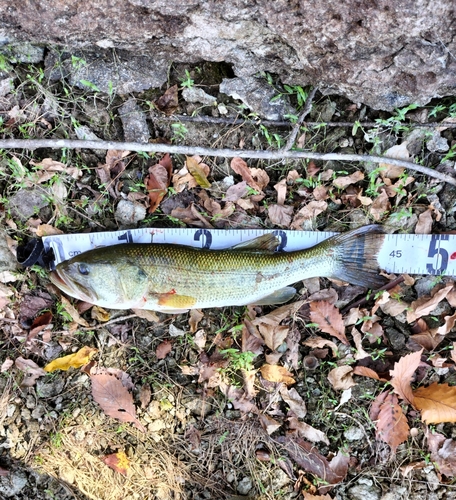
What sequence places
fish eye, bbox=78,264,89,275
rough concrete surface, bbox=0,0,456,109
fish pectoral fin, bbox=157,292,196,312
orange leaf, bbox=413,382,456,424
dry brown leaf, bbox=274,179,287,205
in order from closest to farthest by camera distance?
rough concrete surface, bbox=0,0,456,109 → fish eye, bbox=78,264,89,275 → fish pectoral fin, bbox=157,292,196,312 → orange leaf, bbox=413,382,456,424 → dry brown leaf, bbox=274,179,287,205

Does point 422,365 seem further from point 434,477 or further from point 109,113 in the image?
point 109,113

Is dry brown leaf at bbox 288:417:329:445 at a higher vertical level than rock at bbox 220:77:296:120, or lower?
lower

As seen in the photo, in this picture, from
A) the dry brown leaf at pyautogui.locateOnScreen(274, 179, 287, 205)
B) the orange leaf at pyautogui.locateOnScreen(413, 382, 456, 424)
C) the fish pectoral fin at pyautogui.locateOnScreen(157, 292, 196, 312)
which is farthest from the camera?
the dry brown leaf at pyautogui.locateOnScreen(274, 179, 287, 205)

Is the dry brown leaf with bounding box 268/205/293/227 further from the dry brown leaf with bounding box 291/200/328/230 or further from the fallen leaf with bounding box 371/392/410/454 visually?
the fallen leaf with bounding box 371/392/410/454

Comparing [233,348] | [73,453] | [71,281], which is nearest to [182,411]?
[233,348]

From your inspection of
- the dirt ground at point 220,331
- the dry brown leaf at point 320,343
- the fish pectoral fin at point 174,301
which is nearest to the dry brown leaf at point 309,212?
the dirt ground at point 220,331

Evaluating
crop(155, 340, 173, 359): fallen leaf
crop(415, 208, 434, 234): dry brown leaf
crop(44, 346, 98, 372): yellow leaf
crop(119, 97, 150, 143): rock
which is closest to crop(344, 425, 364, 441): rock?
crop(155, 340, 173, 359): fallen leaf

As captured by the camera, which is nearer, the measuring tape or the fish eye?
the fish eye

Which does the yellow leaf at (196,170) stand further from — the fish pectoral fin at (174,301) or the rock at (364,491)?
the rock at (364,491)
